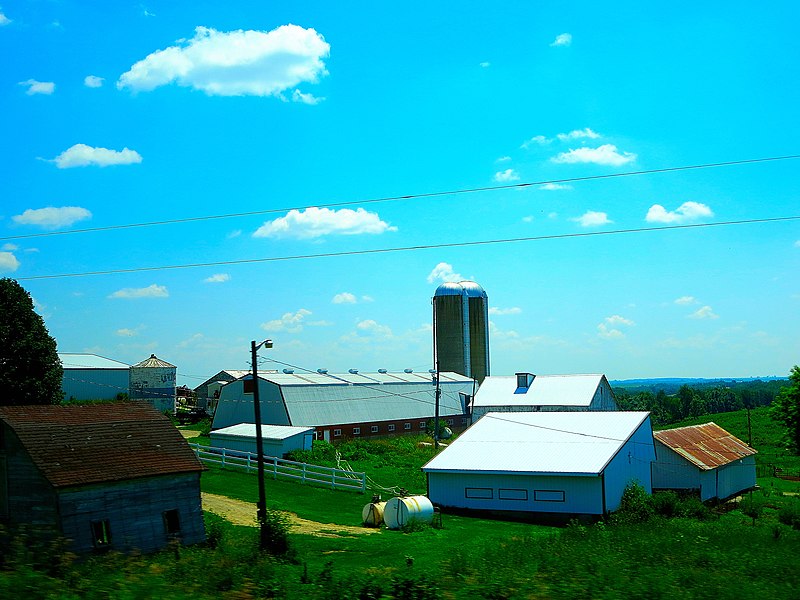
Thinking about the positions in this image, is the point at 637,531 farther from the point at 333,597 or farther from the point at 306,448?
the point at 306,448

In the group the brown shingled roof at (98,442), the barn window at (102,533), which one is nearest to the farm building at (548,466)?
the brown shingled roof at (98,442)

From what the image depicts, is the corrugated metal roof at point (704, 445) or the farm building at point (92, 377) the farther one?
the farm building at point (92, 377)

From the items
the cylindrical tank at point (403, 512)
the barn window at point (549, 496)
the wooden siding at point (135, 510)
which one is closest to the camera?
the wooden siding at point (135, 510)

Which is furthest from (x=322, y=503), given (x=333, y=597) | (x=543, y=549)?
(x=333, y=597)

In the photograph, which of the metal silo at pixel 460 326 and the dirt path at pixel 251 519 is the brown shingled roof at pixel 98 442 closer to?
the dirt path at pixel 251 519

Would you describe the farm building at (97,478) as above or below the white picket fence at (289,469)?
above

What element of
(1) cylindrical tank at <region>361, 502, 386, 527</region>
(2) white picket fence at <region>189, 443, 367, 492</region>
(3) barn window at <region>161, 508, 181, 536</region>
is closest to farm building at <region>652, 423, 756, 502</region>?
(2) white picket fence at <region>189, 443, 367, 492</region>

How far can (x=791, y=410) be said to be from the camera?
5294 cm

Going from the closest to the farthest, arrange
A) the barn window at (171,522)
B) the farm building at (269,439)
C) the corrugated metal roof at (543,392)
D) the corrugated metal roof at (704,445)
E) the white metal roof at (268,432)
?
the barn window at (171,522) → the corrugated metal roof at (704,445) → the farm building at (269,439) → the white metal roof at (268,432) → the corrugated metal roof at (543,392)

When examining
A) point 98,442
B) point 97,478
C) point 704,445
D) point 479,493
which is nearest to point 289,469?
point 479,493

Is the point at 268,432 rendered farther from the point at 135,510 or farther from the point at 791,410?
the point at 791,410

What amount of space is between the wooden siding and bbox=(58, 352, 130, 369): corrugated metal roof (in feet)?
156

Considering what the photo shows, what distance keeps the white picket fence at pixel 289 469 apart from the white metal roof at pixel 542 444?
18.3 feet

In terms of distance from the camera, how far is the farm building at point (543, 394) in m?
60.2
